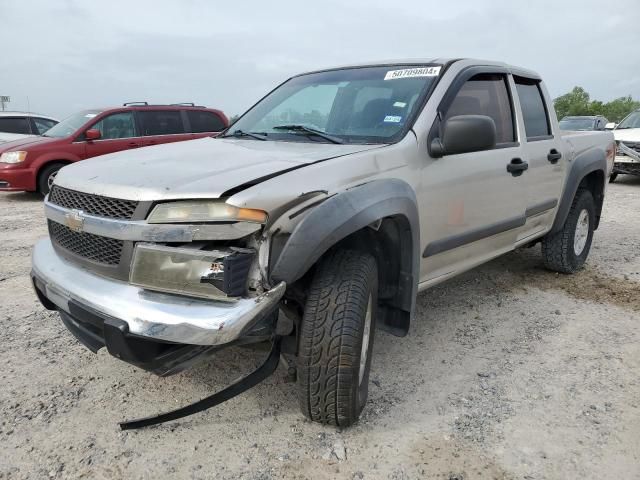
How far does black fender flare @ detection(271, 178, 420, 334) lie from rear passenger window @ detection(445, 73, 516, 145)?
846 mm

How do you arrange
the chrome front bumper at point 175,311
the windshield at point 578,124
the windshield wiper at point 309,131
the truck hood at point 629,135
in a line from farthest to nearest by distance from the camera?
the windshield at point 578,124, the truck hood at point 629,135, the windshield wiper at point 309,131, the chrome front bumper at point 175,311

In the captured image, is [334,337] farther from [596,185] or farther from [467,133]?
[596,185]

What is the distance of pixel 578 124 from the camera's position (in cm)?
1427

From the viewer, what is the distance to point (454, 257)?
3.07m

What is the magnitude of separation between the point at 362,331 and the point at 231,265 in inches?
25.6

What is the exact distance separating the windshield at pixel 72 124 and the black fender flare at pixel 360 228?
7.68 meters

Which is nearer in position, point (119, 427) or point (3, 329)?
point (119, 427)

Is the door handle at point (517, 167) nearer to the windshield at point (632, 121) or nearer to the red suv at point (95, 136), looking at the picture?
the red suv at point (95, 136)

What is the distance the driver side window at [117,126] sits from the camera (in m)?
Answer: 8.68

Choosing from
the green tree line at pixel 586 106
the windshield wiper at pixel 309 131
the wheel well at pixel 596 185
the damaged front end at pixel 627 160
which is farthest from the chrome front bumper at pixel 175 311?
the green tree line at pixel 586 106

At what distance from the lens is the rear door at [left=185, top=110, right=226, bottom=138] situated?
31.2ft

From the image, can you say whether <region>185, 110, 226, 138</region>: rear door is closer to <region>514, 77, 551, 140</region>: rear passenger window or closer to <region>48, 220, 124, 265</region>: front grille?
<region>514, 77, 551, 140</region>: rear passenger window

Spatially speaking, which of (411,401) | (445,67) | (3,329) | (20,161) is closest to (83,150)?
(20,161)

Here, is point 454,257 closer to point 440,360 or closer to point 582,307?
point 440,360
